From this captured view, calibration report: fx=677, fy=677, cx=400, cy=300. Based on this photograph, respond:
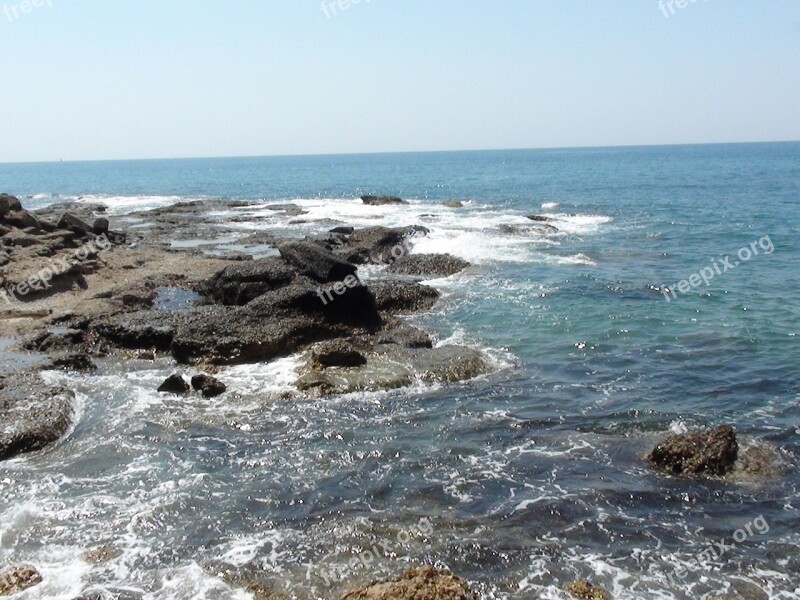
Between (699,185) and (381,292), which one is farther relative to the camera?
(699,185)

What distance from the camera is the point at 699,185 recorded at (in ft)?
244

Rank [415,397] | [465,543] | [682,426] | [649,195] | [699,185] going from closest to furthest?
1. [465,543]
2. [682,426]
3. [415,397]
4. [649,195]
5. [699,185]

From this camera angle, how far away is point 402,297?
22.6 meters

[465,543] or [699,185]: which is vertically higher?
[699,185]

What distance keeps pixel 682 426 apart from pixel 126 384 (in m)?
12.1

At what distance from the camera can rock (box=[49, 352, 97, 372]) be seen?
16.4 metres

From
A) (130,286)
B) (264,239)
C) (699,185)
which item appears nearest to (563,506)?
(130,286)

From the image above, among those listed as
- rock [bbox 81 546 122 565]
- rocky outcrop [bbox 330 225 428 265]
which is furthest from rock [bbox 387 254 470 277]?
rock [bbox 81 546 122 565]

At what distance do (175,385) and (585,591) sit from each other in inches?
394

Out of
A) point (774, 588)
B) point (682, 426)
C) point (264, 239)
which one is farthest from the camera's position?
point (264, 239)

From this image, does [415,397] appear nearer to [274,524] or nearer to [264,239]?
[274,524]

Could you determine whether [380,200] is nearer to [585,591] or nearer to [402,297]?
[402,297]

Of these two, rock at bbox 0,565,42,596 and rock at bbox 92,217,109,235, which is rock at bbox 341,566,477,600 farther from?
rock at bbox 92,217,109,235

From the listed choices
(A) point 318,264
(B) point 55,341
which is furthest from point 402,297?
(B) point 55,341
